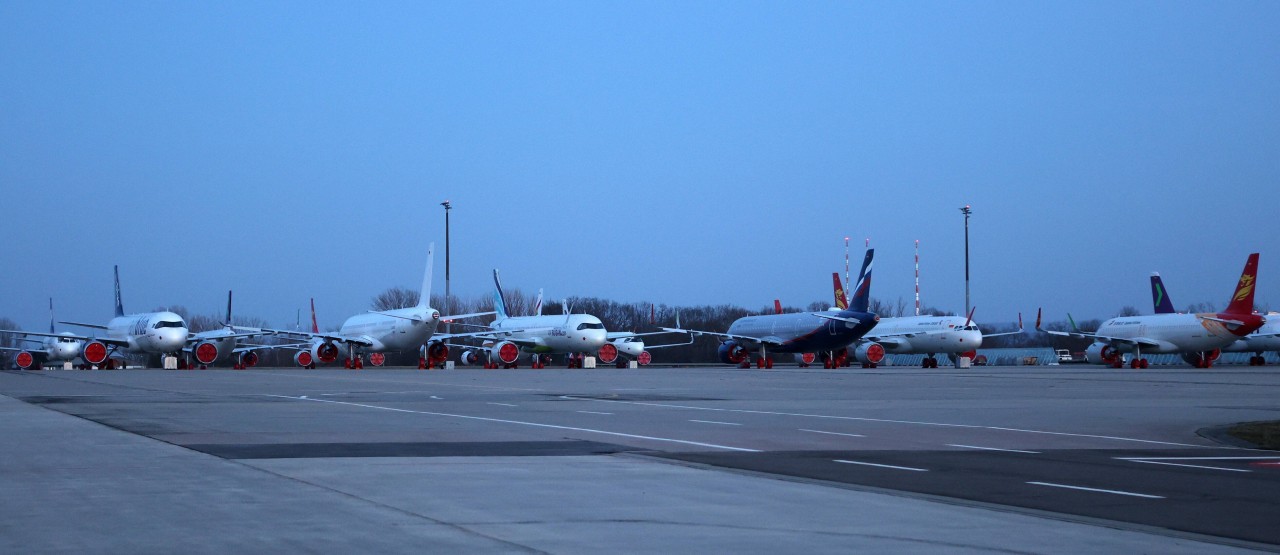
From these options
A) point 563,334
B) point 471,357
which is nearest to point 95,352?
point 471,357

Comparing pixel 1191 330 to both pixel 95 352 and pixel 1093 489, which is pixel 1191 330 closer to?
pixel 95 352

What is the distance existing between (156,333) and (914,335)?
4440cm

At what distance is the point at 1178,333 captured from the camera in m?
69.7

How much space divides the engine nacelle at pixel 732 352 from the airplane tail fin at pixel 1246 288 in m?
28.9

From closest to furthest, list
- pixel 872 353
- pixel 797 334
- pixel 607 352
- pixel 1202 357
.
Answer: pixel 1202 357 < pixel 797 334 < pixel 607 352 < pixel 872 353

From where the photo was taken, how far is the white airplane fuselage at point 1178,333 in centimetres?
6806

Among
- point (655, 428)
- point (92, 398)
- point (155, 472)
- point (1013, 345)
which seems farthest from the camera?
point (1013, 345)

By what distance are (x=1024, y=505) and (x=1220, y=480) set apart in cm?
322

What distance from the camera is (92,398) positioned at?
28.9 m

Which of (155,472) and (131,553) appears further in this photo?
(155,472)

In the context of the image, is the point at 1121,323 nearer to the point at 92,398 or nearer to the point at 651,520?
the point at 92,398

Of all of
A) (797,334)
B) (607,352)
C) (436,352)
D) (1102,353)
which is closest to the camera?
(797,334)

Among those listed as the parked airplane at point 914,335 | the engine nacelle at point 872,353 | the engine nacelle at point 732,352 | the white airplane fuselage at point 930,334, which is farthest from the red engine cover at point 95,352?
the white airplane fuselage at point 930,334

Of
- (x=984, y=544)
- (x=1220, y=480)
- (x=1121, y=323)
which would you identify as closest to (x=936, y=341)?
(x=1121, y=323)
